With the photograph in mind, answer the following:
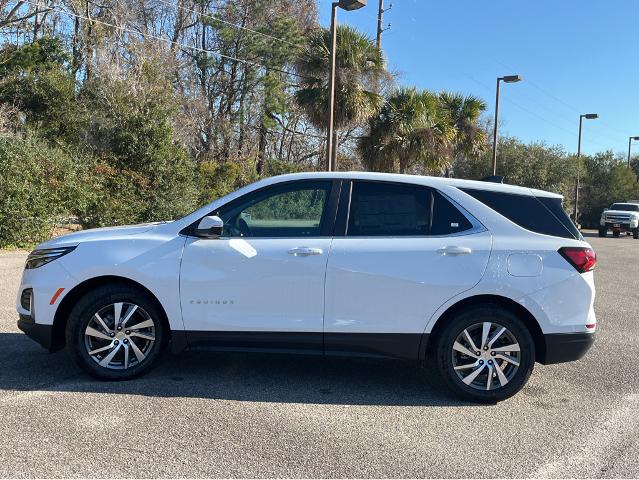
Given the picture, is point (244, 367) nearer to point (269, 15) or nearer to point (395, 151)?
point (395, 151)

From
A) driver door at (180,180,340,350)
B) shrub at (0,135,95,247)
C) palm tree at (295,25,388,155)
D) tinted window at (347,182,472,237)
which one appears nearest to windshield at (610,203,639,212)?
palm tree at (295,25,388,155)

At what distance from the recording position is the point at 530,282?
4312 mm

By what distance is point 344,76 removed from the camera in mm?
18641

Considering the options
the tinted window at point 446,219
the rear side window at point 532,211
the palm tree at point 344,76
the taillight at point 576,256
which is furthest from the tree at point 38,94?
the taillight at point 576,256

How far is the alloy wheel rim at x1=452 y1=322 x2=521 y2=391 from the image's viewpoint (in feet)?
14.4

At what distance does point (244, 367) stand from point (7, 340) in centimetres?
262

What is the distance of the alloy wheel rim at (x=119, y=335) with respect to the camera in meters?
4.55

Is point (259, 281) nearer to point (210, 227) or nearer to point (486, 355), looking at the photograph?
point (210, 227)

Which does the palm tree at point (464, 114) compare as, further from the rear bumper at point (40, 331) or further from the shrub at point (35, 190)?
the rear bumper at point (40, 331)

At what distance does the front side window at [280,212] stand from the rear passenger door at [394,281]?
1.01 ft

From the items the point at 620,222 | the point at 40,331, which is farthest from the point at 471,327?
the point at 620,222

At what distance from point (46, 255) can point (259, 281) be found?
1811 mm

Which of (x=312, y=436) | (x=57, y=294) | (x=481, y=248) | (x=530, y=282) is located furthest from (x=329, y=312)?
(x=57, y=294)

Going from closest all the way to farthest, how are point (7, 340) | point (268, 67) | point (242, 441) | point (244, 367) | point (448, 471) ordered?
point (448, 471), point (242, 441), point (244, 367), point (7, 340), point (268, 67)
